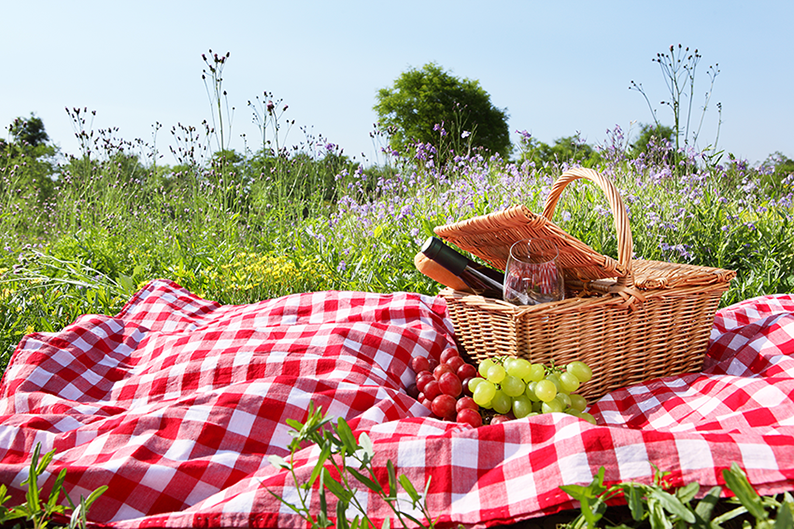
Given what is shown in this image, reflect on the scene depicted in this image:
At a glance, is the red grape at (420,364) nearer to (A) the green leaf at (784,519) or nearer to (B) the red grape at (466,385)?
(B) the red grape at (466,385)

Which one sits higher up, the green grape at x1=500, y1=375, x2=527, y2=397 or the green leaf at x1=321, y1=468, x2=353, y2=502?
the green leaf at x1=321, y1=468, x2=353, y2=502

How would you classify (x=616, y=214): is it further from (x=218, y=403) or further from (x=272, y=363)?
(x=218, y=403)

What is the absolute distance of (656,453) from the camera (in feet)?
3.21

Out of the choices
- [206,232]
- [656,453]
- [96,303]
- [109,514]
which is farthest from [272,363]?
[206,232]

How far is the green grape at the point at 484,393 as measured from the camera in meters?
1.49

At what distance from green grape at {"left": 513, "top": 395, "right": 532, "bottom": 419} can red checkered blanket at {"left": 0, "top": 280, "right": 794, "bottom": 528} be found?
0.80ft

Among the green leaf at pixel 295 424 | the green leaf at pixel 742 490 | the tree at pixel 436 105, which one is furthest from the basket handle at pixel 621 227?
the tree at pixel 436 105

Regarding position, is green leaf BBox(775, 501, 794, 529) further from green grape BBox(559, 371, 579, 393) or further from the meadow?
the meadow

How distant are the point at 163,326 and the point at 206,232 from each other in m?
1.76

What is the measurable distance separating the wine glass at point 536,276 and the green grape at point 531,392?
28 centimetres

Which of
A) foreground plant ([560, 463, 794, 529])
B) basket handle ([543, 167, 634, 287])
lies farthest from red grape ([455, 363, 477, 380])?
foreground plant ([560, 463, 794, 529])

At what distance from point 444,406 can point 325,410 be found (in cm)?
36

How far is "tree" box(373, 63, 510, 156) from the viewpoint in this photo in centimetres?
2458

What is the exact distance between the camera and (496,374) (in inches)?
58.7
